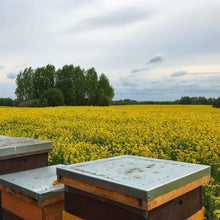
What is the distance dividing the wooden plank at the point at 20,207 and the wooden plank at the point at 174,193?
1165mm

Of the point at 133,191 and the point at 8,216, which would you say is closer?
the point at 133,191

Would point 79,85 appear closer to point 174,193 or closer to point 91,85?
point 91,85

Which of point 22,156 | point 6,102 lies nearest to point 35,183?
point 22,156

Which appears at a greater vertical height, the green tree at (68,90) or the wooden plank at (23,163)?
the green tree at (68,90)

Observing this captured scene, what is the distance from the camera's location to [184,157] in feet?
18.1

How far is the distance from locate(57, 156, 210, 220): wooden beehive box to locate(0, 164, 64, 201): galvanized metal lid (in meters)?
0.25

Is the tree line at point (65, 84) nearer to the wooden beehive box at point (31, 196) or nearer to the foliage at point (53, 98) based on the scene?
the foliage at point (53, 98)

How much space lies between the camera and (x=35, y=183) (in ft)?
7.95

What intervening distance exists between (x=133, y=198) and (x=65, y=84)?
1848 inches

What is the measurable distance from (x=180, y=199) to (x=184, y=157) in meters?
3.89

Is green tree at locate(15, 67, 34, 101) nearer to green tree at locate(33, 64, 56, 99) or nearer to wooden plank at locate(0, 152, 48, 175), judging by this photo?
green tree at locate(33, 64, 56, 99)

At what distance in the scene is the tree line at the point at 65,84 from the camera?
47369mm

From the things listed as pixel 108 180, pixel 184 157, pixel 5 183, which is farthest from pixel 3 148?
pixel 184 157

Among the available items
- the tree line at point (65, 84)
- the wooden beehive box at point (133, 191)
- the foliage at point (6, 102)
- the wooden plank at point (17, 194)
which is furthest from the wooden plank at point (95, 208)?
the foliage at point (6, 102)
